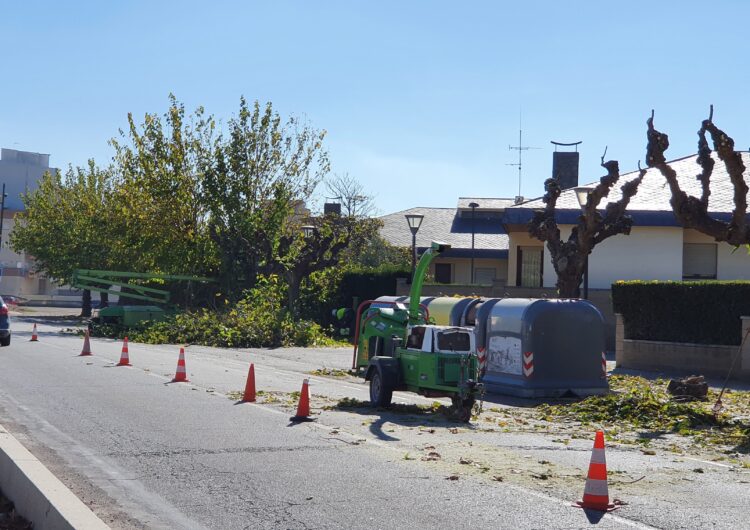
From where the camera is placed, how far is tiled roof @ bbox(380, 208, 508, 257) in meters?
48.9

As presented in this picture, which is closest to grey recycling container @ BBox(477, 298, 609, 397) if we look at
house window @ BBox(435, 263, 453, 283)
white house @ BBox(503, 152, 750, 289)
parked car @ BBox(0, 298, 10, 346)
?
parked car @ BBox(0, 298, 10, 346)

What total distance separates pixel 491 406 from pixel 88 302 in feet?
149

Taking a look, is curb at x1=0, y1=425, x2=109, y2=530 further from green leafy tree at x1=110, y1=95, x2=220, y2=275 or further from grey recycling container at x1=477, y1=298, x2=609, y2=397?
green leafy tree at x1=110, y1=95, x2=220, y2=275

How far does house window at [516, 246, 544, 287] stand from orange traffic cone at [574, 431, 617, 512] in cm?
3185

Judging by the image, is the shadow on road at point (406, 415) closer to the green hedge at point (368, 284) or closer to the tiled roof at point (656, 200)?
the tiled roof at point (656, 200)

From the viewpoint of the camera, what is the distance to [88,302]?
190 feet

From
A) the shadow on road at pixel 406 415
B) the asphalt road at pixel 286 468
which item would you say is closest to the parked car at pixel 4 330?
the asphalt road at pixel 286 468

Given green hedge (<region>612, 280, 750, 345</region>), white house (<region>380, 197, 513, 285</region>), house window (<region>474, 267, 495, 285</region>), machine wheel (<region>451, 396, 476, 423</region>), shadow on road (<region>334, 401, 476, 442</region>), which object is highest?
white house (<region>380, 197, 513, 285</region>)

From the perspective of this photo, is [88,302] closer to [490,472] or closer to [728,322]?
[728,322]

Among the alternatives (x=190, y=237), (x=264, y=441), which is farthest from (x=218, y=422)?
(x=190, y=237)

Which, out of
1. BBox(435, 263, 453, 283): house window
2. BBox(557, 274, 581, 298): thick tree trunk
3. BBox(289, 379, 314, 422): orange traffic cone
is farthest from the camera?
BBox(435, 263, 453, 283): house window

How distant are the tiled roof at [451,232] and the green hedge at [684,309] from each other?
22.4m

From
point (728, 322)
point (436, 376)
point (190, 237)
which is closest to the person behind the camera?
point (436, 376)

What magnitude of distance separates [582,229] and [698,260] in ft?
42.9
